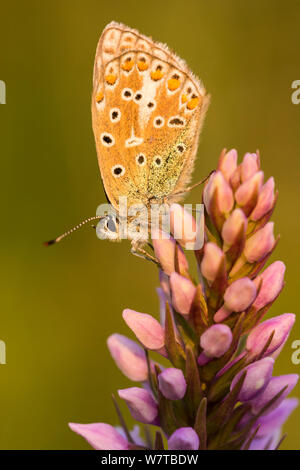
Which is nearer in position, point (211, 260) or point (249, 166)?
point (211, 260)

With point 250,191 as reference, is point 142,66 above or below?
above

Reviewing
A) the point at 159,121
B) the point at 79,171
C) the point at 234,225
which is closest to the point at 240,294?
the point at 234,225

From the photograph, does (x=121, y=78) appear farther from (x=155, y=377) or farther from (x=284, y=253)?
(x=284, y=253)

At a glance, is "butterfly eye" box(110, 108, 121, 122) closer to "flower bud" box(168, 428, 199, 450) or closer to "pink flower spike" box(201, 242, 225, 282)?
"pink flower spike" box(201, 242, 225, 282)

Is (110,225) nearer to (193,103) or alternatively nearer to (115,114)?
(115,114)

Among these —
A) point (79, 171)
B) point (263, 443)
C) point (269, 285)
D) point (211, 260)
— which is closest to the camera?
point (211, 260)

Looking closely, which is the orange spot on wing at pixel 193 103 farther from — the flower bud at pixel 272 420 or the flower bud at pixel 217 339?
the flower bud at pixel 272 420

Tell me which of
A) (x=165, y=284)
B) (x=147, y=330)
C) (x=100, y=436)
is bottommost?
(x=100, y=436)

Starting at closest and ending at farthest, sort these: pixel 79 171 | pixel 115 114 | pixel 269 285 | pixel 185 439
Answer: pixel 185 439 < pixel 269 285 < pixel 115 114 < pixel 79 171
